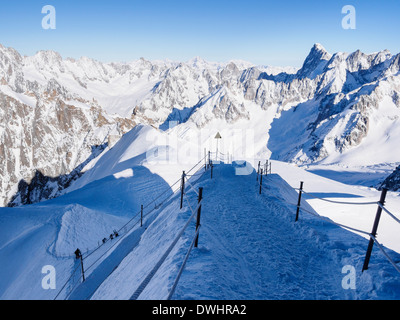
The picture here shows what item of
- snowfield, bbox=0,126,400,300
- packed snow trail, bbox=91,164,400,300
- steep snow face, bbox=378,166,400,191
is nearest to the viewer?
packed snow trail, bbox=91,164,400,300

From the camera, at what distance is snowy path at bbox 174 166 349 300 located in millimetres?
5334

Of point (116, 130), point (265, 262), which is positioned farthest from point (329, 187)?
point (116, 130)

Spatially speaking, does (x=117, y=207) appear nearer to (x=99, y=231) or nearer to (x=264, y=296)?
(x=99, y=231)

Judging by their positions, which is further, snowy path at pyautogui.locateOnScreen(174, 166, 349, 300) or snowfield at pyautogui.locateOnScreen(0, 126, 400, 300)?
snowfield at pyautogui.locateOnScreen(0, 126, 400, 300)

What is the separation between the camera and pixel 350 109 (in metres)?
157

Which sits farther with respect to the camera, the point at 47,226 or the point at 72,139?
the point at 72,139

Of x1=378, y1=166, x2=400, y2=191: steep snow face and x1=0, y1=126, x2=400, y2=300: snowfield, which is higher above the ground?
x1=0, y1=126, x2=400, y2=300: snowfield

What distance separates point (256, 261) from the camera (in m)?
6.81

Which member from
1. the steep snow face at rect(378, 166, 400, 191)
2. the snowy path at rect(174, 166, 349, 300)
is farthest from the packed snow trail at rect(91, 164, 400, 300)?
the steep snow face at rect(378, 166, 400, 191)

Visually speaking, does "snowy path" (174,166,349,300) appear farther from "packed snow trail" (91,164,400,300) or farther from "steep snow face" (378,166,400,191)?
"steep snow face" (378,166,400,191)

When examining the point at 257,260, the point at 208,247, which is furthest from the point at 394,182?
the point at 208,247

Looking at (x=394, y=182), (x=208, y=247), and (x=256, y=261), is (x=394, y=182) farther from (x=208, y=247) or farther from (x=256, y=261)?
(x=208, y=247)

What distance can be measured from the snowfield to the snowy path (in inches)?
1.1

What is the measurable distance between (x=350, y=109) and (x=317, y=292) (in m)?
182
